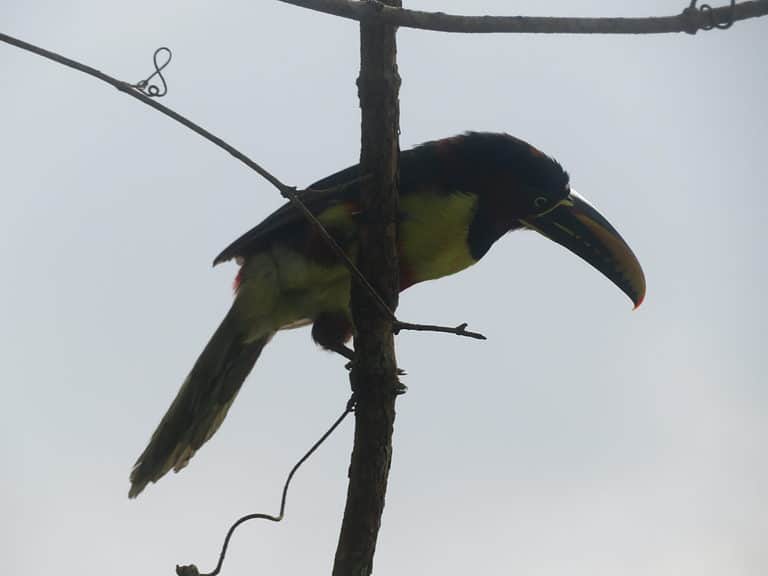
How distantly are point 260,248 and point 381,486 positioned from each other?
1.66m

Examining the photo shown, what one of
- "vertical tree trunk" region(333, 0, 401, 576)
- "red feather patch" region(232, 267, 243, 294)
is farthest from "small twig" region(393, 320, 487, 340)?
"red feather patch" region(232, 267, 243, 294)

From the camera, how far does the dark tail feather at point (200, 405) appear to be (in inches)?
204

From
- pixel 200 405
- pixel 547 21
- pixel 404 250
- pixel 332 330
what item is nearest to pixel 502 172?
pixel 404 250

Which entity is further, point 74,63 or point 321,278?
point 321,278

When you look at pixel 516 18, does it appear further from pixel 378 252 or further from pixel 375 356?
pixel 375 356

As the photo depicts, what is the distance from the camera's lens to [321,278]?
504cm

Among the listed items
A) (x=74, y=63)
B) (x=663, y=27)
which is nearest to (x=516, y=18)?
(x=663, y=27)

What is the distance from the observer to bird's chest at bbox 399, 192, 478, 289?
16.0 feet

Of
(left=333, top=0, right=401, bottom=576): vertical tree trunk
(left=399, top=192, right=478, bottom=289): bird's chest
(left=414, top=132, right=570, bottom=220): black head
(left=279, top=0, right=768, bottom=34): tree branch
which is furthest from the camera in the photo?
(left=414, top=132, right=570, bottom=220): black head

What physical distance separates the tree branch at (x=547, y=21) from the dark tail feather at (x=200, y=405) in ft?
7.41

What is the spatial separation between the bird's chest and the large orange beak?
0.50 m

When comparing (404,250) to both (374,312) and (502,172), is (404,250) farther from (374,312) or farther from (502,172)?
(374,312)

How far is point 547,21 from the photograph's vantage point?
320cm

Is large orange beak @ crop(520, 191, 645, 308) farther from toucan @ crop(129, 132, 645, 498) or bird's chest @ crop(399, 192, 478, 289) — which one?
bird's chest @ crop(399, 192, 478, 289)
